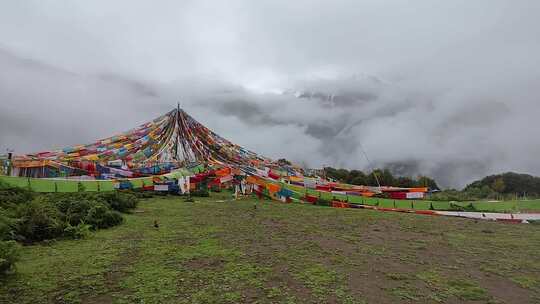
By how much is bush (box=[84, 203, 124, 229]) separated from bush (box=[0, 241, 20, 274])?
2.74m

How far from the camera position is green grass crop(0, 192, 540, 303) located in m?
3.77

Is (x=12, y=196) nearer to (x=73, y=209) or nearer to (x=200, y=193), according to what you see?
(x=73, y=209)

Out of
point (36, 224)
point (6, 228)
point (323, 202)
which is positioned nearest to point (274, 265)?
point (6, 228)

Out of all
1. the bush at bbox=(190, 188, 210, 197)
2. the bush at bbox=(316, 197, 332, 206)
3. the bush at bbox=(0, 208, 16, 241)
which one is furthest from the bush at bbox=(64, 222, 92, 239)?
the bush at bbox=(316, 197, 332, 206)

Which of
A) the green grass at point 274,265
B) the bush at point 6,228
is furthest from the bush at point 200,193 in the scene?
the bush at point 6,228

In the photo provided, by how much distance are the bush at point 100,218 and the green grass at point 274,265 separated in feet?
0.73

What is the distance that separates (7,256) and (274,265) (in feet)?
10.4

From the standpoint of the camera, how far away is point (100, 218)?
6965 millimetres

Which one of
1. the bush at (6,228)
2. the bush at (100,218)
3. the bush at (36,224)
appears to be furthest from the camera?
the bush at (100,218)

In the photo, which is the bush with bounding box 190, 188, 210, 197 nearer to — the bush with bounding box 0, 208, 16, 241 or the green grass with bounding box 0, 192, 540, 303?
the green grass with bounding box 0, 192, 540, 303

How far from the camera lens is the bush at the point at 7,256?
12.6ft

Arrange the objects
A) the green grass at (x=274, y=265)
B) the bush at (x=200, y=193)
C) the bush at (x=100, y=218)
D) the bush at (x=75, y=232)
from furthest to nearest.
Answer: the bush at (x=200, y=193) → the bush at (x=100, y=218) → the bush at (x=75, y=232) → the green grass at (x=274, y=265)

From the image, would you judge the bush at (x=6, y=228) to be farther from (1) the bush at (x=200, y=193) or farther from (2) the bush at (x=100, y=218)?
(1) the bush at (x=200, y=193)

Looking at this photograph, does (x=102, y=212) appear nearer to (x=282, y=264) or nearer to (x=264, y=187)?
(x=282, y=264)
